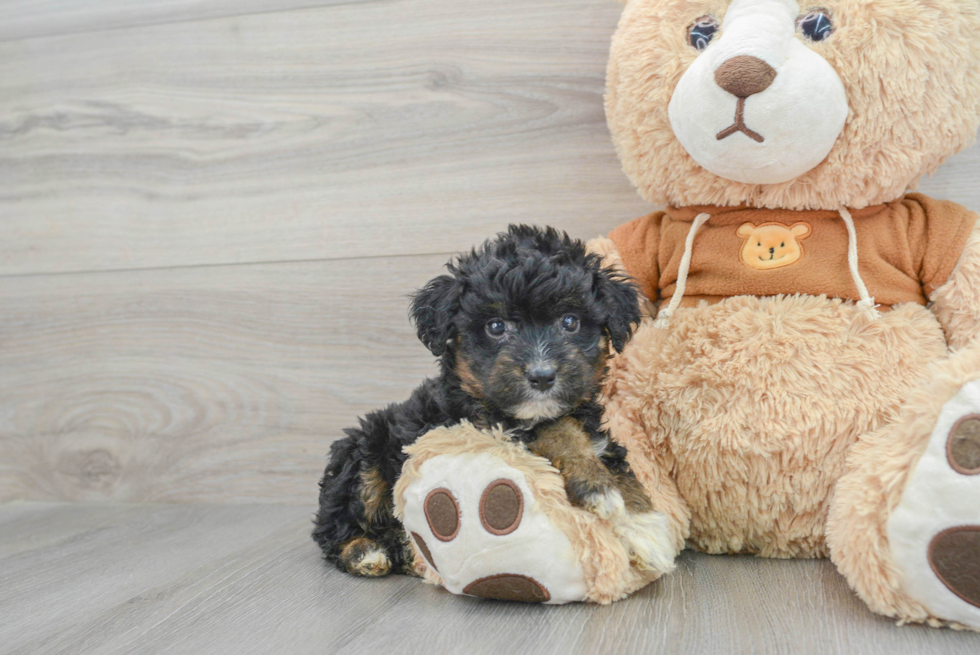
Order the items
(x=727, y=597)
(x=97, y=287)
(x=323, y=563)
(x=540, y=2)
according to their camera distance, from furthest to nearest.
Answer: (x=97, y=287) < (x=540, y=2) < (x=323, y=563) < (x=727, y=597)

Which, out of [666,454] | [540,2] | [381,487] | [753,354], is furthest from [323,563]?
[540,2]

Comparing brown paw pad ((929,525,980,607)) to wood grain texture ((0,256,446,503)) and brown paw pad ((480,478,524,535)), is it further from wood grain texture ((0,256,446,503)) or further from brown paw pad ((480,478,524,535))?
wood grain texture ((0,256,446,503))

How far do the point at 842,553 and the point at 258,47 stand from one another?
70.1 inches

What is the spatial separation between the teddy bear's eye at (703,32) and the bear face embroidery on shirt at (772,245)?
0.34m

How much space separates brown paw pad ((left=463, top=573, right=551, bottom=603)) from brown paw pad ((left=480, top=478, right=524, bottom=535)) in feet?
0.27

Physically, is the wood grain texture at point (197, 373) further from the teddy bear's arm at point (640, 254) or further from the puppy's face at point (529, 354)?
the puppy's face at point (529, 354)

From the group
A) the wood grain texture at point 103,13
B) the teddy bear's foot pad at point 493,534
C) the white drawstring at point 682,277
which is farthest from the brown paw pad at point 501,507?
the wood grain texture at point 103,13

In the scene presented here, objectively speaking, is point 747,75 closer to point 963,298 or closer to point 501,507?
point 963,298

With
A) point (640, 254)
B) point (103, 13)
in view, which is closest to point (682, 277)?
point (640, 254)

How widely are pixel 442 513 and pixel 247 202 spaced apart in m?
1.18

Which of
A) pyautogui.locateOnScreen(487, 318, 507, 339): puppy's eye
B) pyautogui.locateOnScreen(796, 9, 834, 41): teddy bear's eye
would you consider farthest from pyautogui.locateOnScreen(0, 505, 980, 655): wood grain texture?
pyautogui.locateOnScreen(796, 9, 834, 41): teddy bear's eye

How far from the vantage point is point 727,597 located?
49.5 inches

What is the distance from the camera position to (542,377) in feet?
3.76

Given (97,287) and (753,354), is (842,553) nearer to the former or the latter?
(753,354)
